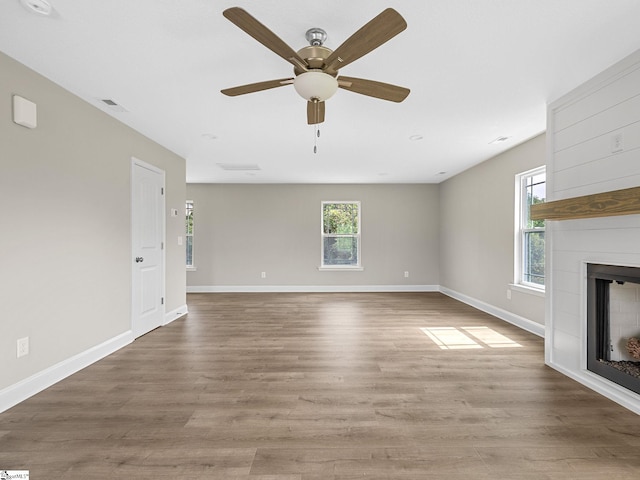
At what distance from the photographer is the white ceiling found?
6.02 ft

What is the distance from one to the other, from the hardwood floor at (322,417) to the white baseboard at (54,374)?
0.07m

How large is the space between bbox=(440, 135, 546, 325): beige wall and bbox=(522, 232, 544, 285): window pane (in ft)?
0.58

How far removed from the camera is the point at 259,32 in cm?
161

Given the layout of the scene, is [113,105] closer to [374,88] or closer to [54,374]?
[54,374]

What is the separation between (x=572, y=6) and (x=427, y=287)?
236 inches

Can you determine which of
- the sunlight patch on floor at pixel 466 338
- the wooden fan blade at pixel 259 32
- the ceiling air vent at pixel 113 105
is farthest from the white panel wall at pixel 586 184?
the ceiling air vent at pixel 113 105

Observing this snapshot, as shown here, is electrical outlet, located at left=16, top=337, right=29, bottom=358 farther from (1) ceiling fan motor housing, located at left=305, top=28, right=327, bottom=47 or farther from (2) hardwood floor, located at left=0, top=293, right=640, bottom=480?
(1) ceiling fan motor housing, located at left=305, top=28, right=327, bottom=47

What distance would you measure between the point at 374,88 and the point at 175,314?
4.17m

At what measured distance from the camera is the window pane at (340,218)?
7.27 m

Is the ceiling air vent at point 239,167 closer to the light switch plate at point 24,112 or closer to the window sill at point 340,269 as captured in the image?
the window sill at point 340,269

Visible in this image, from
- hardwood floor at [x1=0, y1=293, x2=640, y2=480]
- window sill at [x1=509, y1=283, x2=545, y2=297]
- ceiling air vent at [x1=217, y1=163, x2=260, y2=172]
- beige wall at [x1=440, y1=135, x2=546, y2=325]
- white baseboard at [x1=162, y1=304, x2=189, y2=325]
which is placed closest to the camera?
hardwood floor at [x1=0, y1=293, x2=640, y2=480]

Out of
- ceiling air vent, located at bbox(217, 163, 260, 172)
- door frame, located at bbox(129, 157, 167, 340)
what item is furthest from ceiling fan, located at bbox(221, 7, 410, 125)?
ceiling air vent, located at bbox(217, 163, 260, 172)

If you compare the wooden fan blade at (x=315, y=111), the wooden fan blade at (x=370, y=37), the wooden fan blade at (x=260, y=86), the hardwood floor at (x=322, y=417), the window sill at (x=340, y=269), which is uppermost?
the wooden fan blade at (x=370, y=37)

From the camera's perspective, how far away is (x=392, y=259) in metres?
7.26
